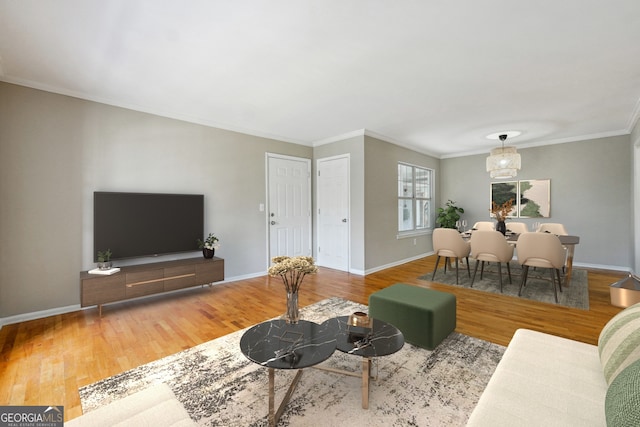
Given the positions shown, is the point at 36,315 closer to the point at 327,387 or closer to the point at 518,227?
the point at 327,387

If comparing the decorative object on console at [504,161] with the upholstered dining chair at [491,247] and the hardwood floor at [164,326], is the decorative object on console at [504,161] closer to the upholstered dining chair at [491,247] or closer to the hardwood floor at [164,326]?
the upholstered dining chair at [491,247]

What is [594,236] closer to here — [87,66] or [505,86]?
[505,86]

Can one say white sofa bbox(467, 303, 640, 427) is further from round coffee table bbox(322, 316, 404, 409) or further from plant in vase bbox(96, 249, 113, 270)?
plant in vase bbox(96, 249, 113, 270)

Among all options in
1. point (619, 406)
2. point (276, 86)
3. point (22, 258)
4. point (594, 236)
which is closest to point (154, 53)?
point (276, 86)

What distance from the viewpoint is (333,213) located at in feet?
17.7

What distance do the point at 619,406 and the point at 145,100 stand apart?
4436mm

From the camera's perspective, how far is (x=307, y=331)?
1818 millimetres

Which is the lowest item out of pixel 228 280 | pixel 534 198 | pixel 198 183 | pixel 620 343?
pixel 228 280

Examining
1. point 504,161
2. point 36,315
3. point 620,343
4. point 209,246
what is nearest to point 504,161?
point 504,161

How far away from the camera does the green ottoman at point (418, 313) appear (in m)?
2.31

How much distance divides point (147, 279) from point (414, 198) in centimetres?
540

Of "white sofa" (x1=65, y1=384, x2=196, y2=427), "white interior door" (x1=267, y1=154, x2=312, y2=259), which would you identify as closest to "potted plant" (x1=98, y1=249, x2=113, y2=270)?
"white interior door" (x1=267, y1=154, x2=312, y2=259)

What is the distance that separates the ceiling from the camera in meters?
1.92

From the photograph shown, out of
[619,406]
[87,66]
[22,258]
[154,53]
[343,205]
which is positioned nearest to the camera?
[619,406]
